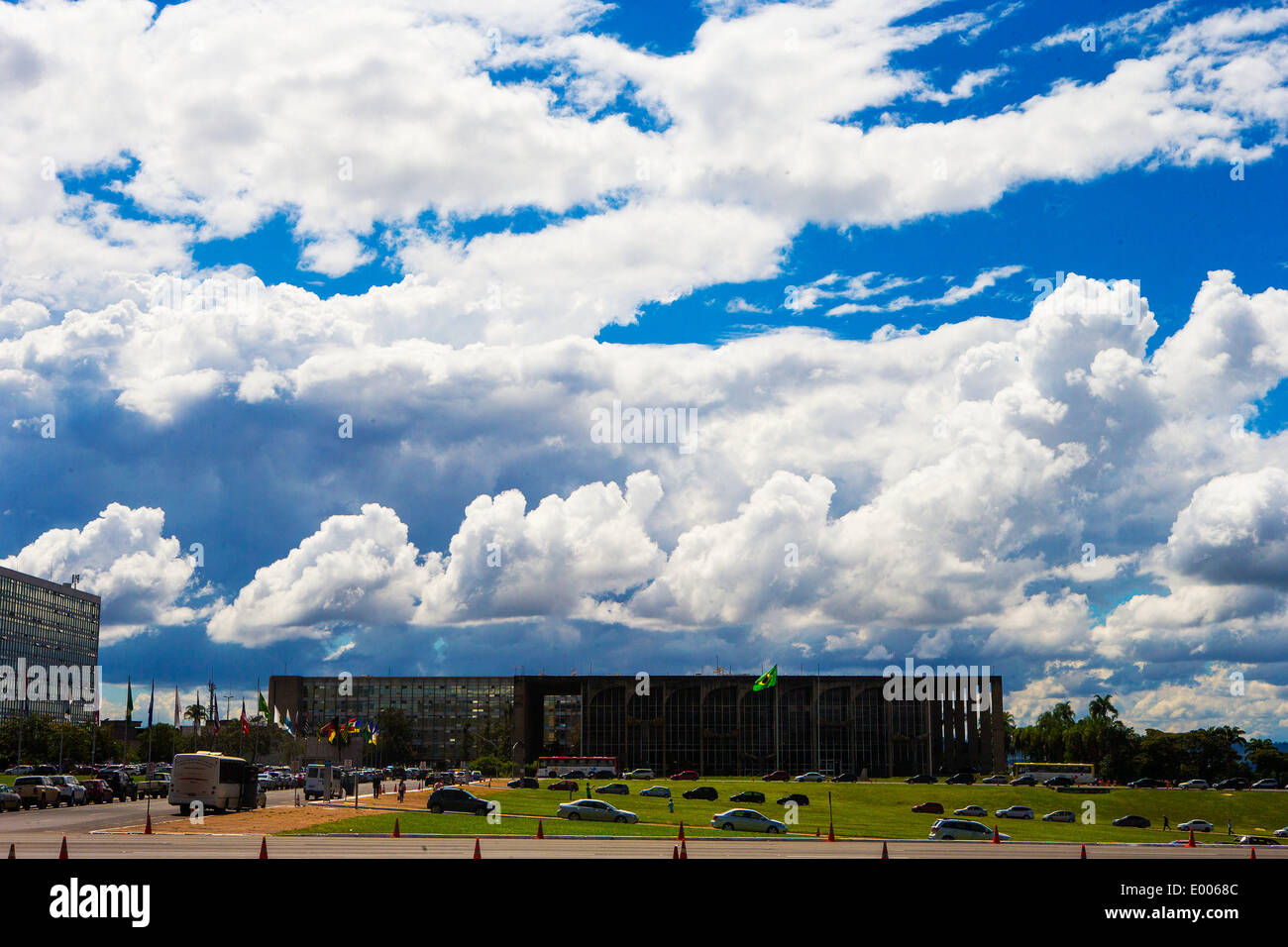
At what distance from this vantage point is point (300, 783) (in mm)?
108750

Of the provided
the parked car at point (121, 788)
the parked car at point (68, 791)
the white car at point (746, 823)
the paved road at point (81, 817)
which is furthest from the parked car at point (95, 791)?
the white car at point (746, 823)

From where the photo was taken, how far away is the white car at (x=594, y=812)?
2598 inches

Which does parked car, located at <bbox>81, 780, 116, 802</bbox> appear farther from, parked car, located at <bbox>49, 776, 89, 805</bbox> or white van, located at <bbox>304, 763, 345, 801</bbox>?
white van, located at <bbox>304, 763, 345, 801</bbox>

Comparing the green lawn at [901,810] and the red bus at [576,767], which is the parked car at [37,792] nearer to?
the green lawn at [901,810]

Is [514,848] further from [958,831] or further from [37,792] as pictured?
[37,792]

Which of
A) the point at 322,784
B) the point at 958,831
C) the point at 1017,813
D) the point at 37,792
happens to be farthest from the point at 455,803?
the point at 1017,813

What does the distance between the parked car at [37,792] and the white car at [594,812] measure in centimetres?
3577

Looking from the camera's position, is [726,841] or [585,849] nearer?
[585,849]

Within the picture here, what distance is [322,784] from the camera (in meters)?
88.4
